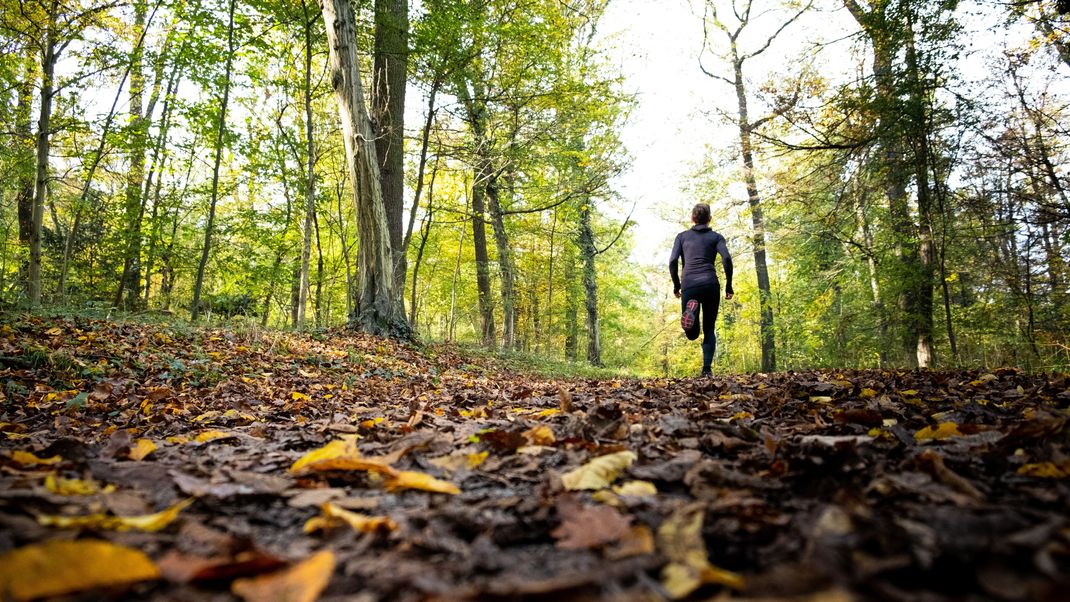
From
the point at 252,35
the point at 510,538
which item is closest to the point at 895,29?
the point at 510,538

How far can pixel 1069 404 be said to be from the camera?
232 cm

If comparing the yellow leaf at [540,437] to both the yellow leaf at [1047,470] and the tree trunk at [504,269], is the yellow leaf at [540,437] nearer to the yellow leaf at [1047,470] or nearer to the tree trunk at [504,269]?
the yellow leaf at [1047,470]

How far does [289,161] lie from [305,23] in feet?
15.4

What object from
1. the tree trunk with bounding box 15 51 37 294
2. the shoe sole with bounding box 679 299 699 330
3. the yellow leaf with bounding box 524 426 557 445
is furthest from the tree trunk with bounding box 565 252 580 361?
the yellow leaf with bounding box 524 426 557 445

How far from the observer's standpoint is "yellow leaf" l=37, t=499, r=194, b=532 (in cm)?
94

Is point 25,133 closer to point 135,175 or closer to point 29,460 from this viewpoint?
point 135,175

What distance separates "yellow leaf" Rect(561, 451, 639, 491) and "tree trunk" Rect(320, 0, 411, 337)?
727 cm

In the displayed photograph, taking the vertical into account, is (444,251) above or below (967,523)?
above

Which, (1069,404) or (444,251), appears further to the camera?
(444,251)

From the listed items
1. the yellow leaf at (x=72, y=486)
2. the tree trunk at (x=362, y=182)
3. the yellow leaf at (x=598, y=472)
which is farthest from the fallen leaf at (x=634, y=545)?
the tree trunk at (x=362, y=182)

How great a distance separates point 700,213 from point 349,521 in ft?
18.9

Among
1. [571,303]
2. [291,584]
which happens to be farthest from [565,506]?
[571,303]

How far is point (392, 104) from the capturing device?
32.0 ft

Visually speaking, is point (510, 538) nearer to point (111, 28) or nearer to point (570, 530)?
point (570, 530)
